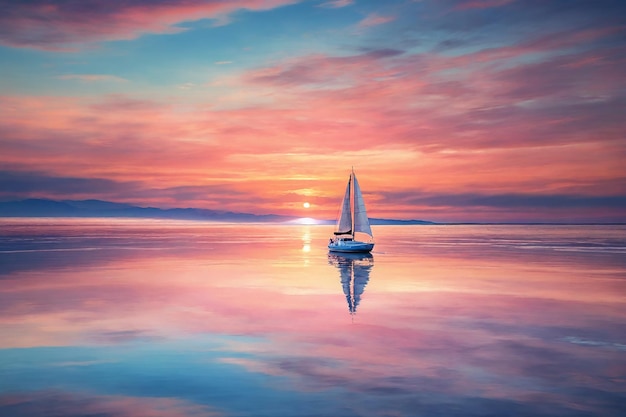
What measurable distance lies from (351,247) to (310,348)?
49792 millimetres

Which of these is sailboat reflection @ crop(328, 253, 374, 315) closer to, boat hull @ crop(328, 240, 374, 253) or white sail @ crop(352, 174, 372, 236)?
boat hull @ crop(328, 240, 374, 253)

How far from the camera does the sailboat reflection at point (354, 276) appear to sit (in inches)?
1269

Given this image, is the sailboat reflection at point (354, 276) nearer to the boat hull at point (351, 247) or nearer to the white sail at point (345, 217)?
the boat hull at point (351, 247)

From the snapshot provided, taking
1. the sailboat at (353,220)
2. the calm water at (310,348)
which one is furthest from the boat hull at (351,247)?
the calm water at (310,348)

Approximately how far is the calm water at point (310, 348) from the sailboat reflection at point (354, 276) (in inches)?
15.8

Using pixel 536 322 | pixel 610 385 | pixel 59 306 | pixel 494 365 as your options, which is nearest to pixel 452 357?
pixel 494 365

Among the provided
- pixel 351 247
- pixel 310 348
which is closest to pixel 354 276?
pixel 351 247

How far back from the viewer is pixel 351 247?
2724 inches

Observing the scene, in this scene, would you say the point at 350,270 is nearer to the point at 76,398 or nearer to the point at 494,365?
the point at 494,365

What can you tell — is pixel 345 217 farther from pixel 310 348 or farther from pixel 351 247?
pixel 310 348

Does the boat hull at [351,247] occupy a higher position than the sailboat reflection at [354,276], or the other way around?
the boat hull at [351,247]

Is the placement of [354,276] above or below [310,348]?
below

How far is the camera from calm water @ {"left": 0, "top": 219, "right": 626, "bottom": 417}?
13.8 meters

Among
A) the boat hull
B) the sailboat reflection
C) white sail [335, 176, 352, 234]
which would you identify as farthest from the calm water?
white sail [335, 176, 352, 234]
